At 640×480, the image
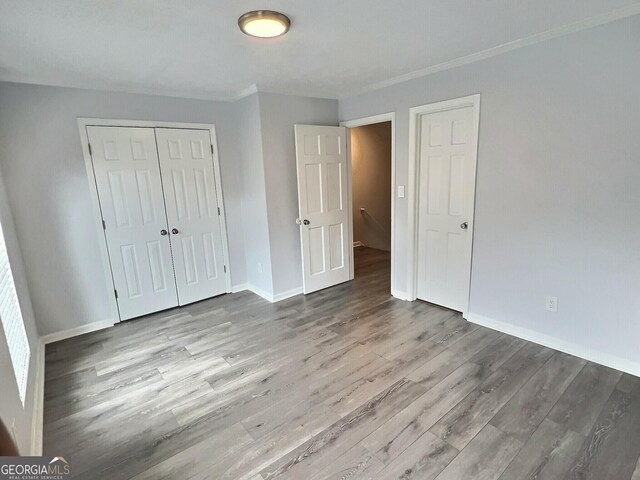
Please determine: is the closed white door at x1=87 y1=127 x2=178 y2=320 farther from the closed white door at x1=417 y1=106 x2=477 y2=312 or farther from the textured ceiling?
the closed white door at x1=417 y1=106 x2=477 y2=312

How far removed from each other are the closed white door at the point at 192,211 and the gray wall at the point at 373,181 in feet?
9.33

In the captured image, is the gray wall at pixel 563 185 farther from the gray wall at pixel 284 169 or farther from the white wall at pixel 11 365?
the white wall at pixel 11 365

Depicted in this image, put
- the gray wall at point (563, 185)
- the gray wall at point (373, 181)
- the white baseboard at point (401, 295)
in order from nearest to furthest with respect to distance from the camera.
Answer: the gray wall at point (563, 185) < the white baseboard at point (401, 295) < the gray wall at point (373, 181)

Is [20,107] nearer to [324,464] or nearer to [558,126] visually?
[324,464]

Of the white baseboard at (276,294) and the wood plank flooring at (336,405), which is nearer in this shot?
the wood plank flooring at (336,405)

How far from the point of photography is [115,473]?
170 centimetres

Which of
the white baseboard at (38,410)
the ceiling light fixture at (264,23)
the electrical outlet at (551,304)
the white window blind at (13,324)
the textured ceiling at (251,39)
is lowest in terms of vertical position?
the white baseboard at (38,410)

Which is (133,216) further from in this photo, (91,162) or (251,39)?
Answer: (251,39)

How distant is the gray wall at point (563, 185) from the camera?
2148 mm

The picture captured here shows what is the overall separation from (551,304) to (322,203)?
242 centimetres

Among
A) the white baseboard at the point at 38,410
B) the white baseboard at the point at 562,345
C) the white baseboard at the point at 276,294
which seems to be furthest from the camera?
the white baseboard at the point at 276,294

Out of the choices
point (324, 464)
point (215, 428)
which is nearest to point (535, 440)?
point (324, 464)

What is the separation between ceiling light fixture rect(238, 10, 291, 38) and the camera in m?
1.83

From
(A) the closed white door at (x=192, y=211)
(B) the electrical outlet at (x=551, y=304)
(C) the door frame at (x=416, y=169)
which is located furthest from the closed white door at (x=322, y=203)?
(B) the electrical outlet at (x=551, y=304)
